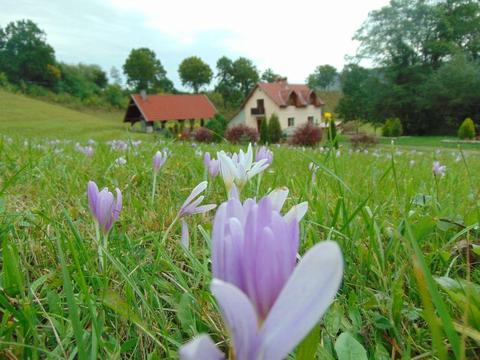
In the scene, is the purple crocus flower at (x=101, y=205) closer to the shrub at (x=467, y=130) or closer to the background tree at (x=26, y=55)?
the shrub at (x=467, y=130)

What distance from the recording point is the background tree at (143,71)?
62.8 m

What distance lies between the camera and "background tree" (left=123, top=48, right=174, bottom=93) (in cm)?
6278

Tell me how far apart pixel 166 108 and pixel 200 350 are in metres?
43.3

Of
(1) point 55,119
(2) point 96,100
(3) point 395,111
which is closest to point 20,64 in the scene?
(2) point 96,100

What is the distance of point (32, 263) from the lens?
1.05 m

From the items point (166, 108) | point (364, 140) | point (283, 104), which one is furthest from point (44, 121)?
point (364, 140)

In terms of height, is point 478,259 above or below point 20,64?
below

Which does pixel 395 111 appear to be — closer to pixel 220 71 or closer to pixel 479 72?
pixel 479 72

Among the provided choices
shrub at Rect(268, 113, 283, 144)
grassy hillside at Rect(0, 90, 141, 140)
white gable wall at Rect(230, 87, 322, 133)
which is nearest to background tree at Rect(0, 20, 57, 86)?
grassy hillside at Rect(0, 90, 141, 140)

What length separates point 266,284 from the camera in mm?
344

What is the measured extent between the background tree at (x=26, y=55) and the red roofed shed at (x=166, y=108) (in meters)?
17.5

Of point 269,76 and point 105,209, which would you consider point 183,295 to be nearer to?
point 105,209

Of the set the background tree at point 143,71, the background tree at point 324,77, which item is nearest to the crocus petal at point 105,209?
the background tree at point 143,71

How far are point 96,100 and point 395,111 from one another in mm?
35389
